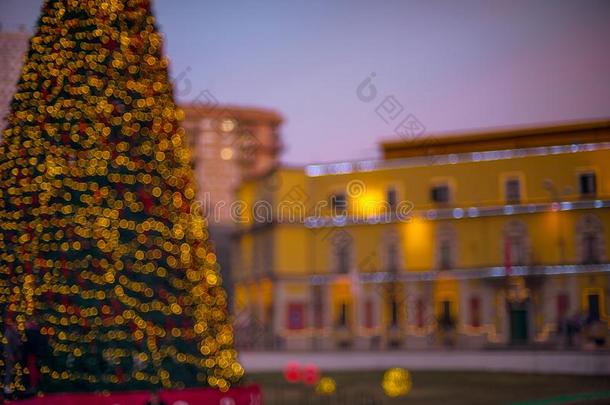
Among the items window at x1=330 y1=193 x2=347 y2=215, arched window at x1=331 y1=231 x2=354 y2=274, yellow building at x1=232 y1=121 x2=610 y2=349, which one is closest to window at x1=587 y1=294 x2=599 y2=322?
yellow building at x1=232 y1=121 x2=610 y2=349

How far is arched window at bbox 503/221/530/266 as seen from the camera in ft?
147

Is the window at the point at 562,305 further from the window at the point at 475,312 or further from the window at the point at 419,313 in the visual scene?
the window at the point at 419,313

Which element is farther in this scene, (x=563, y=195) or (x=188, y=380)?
(x=563, y=195)

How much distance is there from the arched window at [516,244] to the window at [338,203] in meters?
8.19

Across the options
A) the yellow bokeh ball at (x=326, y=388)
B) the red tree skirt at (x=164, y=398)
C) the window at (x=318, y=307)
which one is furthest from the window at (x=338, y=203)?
the red tree skirt at (x=164, y=398)

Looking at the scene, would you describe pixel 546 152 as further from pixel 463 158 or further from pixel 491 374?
pixel 491 374

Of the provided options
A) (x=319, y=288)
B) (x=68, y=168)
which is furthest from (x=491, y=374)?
(x=68, y=168)

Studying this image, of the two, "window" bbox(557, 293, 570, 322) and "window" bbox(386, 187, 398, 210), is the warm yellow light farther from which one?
"window" bbox(557, 293, 570, 322)

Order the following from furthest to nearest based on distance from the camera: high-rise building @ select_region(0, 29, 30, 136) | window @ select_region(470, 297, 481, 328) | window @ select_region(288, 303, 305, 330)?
window @ select_region(288, 303, 305, 330), window @ select_region(470, 297, 481, 328), high-rise building @ select_region(0, 29, 30, 136)

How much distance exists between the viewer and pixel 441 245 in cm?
4722

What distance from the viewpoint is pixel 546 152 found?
42.1 m

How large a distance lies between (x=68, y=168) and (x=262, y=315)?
4025cm

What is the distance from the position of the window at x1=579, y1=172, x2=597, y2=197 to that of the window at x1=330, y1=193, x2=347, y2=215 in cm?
1253

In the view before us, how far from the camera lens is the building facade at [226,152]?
62531mm
